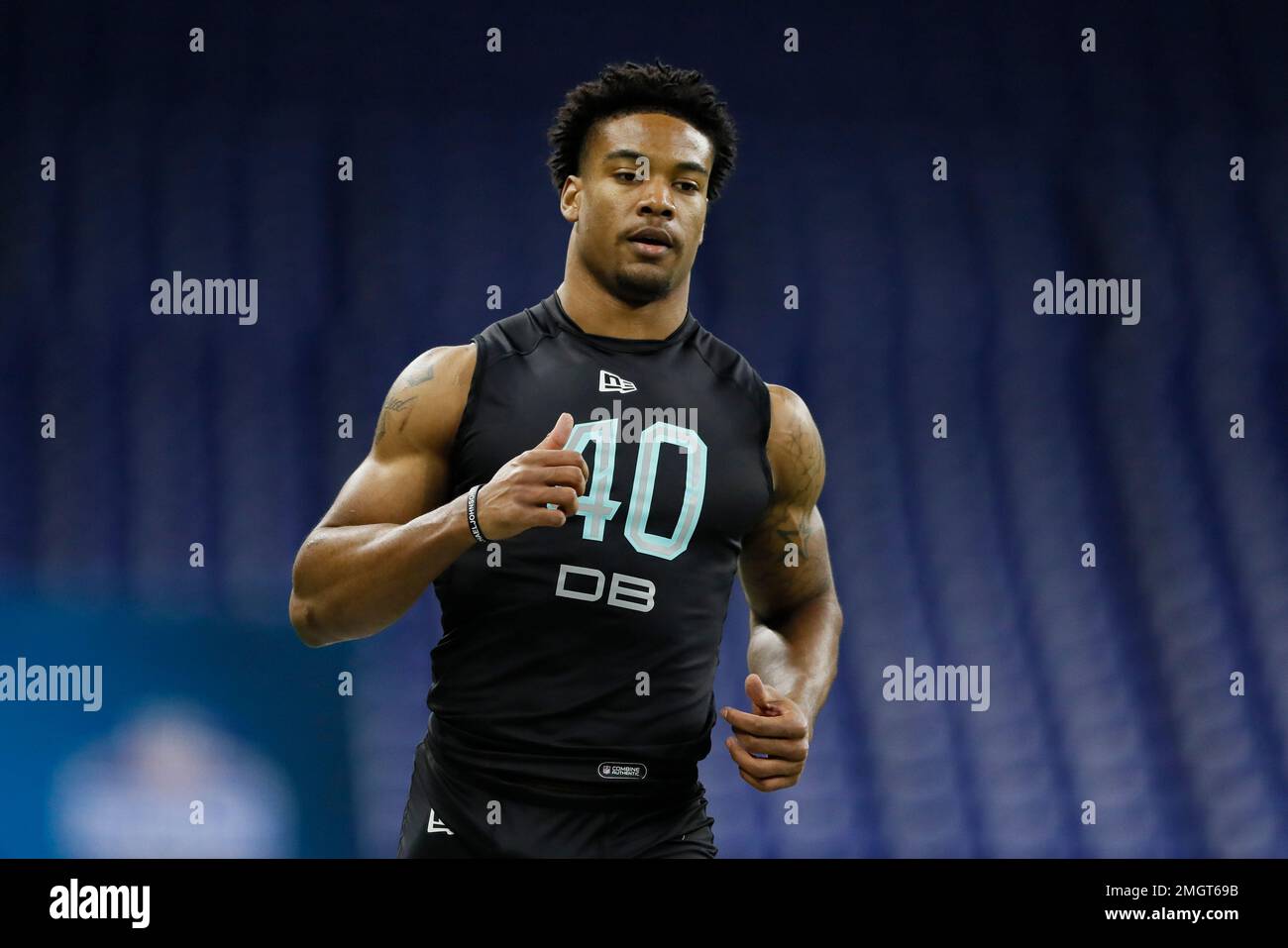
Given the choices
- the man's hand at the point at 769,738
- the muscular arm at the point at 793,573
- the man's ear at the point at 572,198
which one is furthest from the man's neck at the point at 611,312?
the man's hand at the point at 769,738

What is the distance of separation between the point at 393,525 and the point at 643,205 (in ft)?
2.49

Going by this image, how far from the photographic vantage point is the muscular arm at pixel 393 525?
6.43 ft

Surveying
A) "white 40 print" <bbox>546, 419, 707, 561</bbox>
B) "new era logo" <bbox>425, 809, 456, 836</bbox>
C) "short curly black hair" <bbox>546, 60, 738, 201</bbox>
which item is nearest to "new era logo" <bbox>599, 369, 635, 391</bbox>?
"white 40 print" <bbox>546, 419, 707, 561</bbox>

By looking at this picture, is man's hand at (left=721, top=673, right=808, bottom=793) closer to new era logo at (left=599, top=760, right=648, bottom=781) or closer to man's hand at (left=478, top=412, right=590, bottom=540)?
new era logo at (left=599, top=760, right=648, bottom=781)

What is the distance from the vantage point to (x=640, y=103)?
241 cm

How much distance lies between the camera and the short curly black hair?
94.7 inches

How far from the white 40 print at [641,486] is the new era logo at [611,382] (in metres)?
0.07

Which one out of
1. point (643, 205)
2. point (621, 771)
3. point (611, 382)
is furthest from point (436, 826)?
point (643, 205)

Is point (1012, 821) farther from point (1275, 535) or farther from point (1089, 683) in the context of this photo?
point (1275, 535)

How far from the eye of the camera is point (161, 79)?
4086mm

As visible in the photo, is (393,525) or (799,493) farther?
(799,493)

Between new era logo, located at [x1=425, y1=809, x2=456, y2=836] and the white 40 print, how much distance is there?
0.50m

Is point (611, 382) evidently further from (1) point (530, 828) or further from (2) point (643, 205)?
(1) point (530, 828)

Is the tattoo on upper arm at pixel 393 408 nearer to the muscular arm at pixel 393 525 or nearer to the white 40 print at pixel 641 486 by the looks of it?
the muscular arm at pixel 393 525
